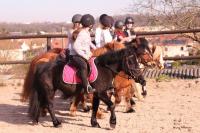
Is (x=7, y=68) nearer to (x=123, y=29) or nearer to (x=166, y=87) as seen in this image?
(x=166, y=87)

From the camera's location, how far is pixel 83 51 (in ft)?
24.7

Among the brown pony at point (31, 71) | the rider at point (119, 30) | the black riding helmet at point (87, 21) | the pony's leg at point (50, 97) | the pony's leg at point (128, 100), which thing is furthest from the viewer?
the rider at point (119, 30)

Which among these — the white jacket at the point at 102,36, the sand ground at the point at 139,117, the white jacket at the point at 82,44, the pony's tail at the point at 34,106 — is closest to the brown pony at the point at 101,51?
the sand ground at the point at 139,117

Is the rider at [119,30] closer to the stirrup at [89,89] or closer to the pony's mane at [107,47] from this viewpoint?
the pony's mane at [107,47]

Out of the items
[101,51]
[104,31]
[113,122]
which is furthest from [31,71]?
[113,122]

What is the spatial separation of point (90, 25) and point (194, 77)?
22.7 feet

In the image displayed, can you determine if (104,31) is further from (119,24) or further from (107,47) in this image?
(107,47)

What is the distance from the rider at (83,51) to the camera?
7344 millimetres

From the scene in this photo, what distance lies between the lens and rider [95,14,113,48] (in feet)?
29.2

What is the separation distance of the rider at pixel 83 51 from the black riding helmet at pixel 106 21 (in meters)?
1.23

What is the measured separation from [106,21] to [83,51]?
156cm

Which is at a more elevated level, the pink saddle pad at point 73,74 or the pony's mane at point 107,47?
the pony's mane at point 107,47

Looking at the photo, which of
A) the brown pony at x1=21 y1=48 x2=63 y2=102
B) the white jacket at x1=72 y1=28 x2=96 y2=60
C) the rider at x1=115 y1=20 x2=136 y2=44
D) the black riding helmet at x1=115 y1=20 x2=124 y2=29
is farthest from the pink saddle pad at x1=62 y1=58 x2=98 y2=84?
the black riding helmet at x1=115 y1=20 x2=124 y2=29

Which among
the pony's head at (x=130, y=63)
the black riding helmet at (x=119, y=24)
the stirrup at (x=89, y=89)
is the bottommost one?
the stirrup at (x=89, y=89)
